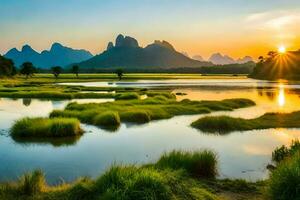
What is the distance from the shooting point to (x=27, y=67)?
162 metres

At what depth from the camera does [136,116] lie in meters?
43.8

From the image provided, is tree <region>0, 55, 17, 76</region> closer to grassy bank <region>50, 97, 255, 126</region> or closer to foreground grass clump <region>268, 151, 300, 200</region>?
grassy bank <region>50, 97, 255, 126</region>

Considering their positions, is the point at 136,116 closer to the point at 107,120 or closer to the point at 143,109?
the point at 107,120

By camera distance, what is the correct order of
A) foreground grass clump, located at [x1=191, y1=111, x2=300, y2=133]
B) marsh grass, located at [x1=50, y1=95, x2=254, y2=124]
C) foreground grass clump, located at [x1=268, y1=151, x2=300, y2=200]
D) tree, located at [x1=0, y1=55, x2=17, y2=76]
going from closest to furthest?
1. foreground grass clump, located at [x1=268, y1=151, x2=300, y2=200]
2. foreground grass clump, located at [x1=191, y1=111, x2=300, y2=133]
3. marsh grass, located at [x1=50, y1=95, x2=254, y2=124]
4. tree, located at [x1=0, y1=55, x2=17, y2=76]

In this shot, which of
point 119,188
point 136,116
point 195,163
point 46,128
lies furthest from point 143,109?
point 119,188

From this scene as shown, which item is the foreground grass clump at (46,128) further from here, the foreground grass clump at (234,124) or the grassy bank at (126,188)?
the grassy bank at (126,188)

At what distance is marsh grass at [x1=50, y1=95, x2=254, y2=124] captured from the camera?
43.4 m

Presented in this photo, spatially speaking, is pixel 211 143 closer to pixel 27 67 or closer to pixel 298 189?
pixel 298 189

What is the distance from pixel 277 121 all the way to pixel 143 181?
1226 inches

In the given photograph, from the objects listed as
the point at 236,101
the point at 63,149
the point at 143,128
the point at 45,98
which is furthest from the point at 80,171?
the point at 45,98

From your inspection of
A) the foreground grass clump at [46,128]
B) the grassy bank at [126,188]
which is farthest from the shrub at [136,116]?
the grassy bank at [126,188]

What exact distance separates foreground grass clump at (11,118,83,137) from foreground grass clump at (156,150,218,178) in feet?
48.9

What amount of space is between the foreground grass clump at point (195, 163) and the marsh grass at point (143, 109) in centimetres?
2239

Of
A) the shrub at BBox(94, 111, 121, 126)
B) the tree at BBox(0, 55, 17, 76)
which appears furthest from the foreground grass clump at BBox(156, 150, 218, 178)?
the tree at BBox(0, 55, 17, 76)
